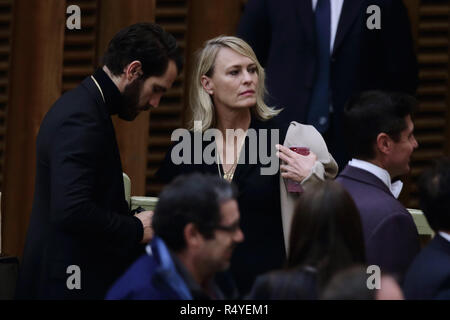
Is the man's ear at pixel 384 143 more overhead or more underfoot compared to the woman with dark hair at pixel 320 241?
more overhead

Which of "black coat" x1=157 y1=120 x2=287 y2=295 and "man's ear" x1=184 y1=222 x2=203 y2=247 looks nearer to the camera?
"man's ear" x1=184 y1=222 x2=203 y2=247

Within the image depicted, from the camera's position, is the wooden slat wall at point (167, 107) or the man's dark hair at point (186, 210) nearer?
the man's dark hair at point (186, 210)

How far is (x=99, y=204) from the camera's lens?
172 inches

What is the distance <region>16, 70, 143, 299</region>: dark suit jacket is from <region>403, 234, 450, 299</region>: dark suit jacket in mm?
1210

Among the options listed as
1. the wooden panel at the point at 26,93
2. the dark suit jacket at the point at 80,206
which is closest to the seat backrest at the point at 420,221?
the dark suit jacket at the point at 80,206

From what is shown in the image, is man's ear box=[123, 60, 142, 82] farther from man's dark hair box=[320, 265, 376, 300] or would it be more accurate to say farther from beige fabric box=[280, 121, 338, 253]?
man's dark hair box=[320, 265, 376, 300]

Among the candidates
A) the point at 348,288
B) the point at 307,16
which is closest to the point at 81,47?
the point at 307,16

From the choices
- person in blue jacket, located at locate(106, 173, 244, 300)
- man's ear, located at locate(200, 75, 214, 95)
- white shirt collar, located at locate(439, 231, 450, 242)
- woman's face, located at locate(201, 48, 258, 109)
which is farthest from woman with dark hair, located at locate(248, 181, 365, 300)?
man's ear, located at locate(200, 75, 214, 95)

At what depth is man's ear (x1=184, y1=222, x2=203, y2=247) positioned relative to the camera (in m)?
3.50

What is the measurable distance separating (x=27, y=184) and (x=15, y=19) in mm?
1064

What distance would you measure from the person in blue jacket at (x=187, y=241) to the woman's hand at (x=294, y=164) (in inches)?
46.0

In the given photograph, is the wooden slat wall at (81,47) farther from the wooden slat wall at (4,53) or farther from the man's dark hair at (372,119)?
the man's dark hair at (372,119)

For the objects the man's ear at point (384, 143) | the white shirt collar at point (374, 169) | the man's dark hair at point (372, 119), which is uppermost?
the man's dark hair at point (372, 119)

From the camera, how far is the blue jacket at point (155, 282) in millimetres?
3393
